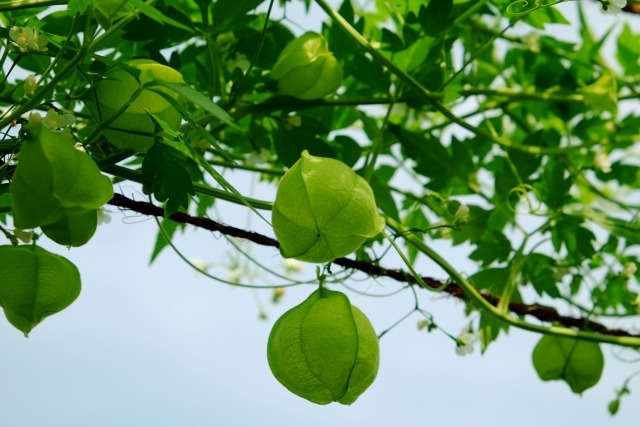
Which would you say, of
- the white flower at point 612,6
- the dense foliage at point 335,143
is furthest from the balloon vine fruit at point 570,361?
the white flower at point 612,6

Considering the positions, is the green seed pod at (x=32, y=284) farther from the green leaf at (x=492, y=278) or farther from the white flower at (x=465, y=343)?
the green leaf at (x=492, y=278)

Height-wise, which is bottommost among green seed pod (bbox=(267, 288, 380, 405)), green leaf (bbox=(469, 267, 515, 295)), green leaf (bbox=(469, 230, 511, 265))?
green seed pod (bbox=(267, 288, 380, 405))

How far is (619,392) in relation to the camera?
1771 millimetres

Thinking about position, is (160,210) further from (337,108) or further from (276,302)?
(276,302)

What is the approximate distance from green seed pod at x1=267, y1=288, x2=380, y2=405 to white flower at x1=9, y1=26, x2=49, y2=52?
413mm

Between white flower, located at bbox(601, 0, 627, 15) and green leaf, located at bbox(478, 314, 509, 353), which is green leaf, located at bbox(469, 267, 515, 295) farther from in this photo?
white flower, located at bbox(601, 0, 627, 15)

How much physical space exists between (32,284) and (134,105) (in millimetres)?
233

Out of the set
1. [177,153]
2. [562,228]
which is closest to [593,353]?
[562,228]

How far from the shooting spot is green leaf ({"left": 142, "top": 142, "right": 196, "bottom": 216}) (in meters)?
1.02

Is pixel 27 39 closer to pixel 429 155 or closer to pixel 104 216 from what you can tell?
pixel 104 216

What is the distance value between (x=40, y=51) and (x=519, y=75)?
46.5 inches

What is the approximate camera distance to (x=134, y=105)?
983 millimetres

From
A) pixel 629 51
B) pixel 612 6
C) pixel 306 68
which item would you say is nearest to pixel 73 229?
pixel 306 68

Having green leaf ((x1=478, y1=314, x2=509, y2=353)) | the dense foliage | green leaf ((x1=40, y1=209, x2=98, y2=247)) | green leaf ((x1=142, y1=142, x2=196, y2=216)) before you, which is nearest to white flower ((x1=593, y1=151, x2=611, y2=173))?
the dense foliage
